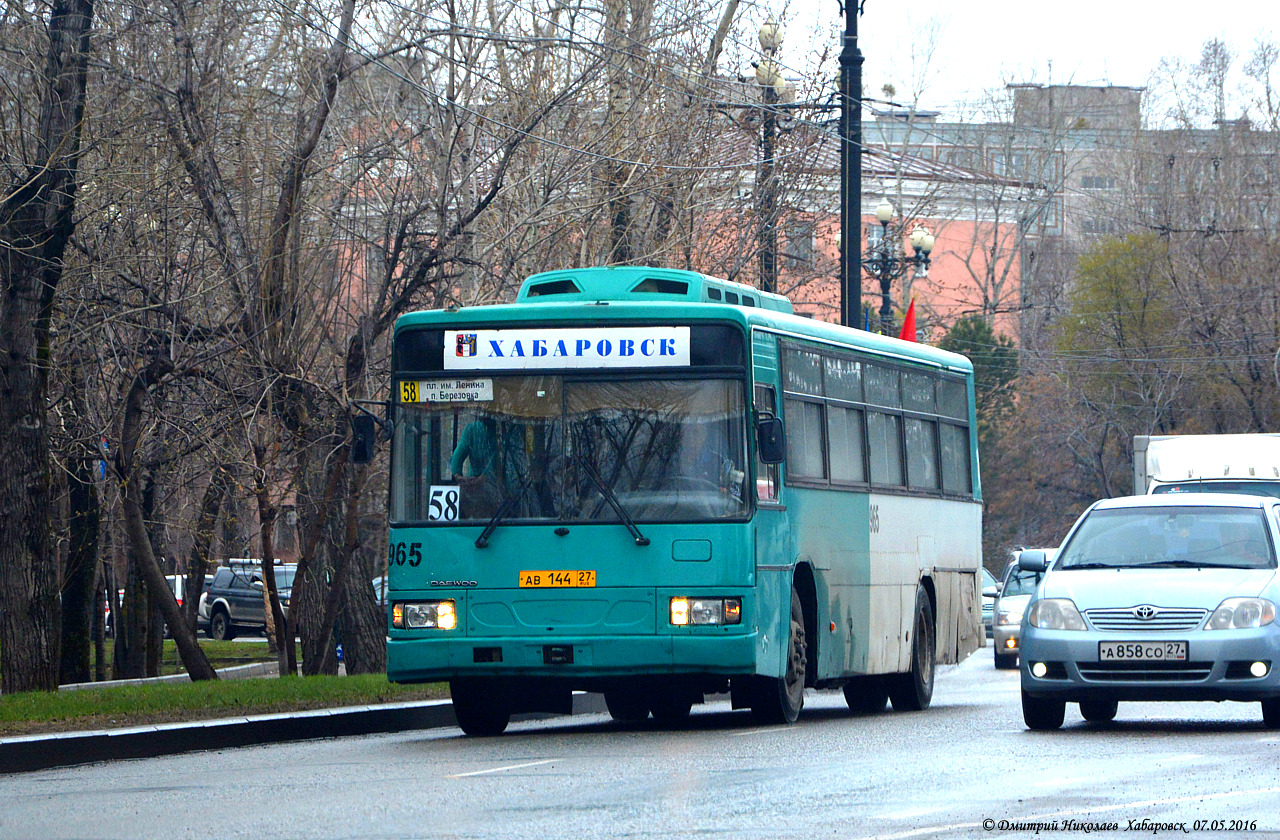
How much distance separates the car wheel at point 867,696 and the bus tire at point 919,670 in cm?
9

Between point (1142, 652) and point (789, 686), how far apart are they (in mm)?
2762

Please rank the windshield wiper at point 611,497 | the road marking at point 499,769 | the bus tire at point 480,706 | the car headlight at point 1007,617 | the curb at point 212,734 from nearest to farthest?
the road marking at point 499,769
the curb at point 212,734
the windshield wiper at point 611,497
the bus tire at point 480,706
the car headlight at point 1007,617

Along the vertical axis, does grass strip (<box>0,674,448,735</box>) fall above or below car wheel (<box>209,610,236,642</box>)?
below

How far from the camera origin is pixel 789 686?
1489 cm

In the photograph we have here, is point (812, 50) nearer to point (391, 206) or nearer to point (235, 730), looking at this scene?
point (391, 206)

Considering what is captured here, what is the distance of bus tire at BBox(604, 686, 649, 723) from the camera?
16.1 m

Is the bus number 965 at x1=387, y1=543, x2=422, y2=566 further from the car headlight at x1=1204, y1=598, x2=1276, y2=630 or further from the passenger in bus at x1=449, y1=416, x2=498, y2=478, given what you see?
the car headlight at x1=1204, y1=598, x2=1276, y2=630

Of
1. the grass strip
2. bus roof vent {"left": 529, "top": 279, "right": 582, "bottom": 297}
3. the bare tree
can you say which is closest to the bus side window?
bus roof vent {"left": 529, "top": 279, "right": 582, "bottom": 297}

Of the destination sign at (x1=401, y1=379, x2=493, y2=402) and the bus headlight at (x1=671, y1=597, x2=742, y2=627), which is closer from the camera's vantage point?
the bus headlight at (x1=671, y1=597, x2=742, y2=627)

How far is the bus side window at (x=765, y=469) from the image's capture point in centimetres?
1395

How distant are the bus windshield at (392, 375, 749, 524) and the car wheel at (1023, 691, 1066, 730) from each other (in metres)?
2.40

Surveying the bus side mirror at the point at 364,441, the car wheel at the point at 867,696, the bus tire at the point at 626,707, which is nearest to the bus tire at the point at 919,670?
the car wheel at the point at 867,696

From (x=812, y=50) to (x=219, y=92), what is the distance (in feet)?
36.6

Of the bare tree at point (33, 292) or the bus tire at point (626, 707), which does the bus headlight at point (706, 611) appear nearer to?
the bus tire at point (626, 707)
